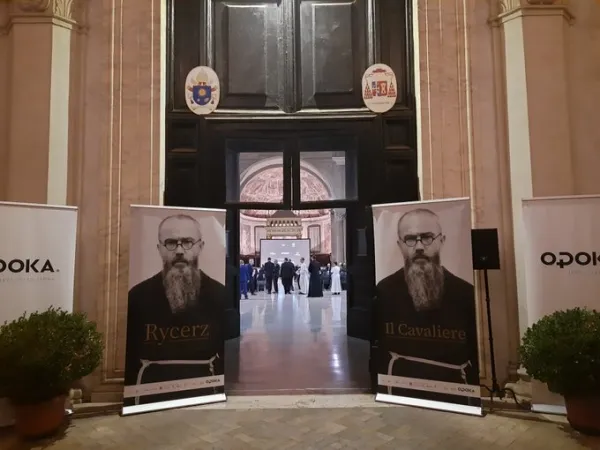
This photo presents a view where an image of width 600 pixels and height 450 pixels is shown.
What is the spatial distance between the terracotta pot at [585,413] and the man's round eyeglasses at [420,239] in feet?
5.44

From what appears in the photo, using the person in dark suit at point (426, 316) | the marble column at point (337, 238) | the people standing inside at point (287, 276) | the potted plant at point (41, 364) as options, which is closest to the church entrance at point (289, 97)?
the person in dark suit at point (426, 316)

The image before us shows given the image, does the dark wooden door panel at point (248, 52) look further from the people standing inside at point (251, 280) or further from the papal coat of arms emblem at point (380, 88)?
the people standing inside at point (251, 280)

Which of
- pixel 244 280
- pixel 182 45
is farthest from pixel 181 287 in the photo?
pixel 244 280

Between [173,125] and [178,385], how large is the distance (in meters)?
2.80

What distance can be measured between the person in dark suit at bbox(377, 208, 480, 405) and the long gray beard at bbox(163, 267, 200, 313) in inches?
72.1

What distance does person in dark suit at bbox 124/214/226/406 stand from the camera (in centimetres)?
406

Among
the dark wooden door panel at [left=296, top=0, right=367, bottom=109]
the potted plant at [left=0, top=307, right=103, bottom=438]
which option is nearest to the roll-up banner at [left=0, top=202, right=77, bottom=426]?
the potted plant at [left=0, top=307, right=103, bottom=438]

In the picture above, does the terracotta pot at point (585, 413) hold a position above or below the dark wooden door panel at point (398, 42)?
A: below

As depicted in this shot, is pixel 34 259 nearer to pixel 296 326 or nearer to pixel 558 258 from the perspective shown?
pixel 558 258

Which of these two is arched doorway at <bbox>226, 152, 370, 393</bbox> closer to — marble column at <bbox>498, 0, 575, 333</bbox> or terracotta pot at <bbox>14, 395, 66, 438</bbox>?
terracotta pot at <bbox>14, 395, 66, 438</bbox>

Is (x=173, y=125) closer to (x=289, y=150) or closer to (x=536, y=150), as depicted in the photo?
(x=289, y=150)

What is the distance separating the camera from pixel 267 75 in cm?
513

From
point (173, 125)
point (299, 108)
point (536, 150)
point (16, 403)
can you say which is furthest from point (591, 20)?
point (16, 403)

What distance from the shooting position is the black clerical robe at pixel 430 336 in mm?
3957
